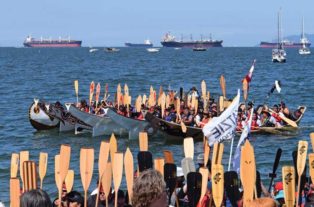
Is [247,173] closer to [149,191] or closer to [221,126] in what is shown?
[221,126]

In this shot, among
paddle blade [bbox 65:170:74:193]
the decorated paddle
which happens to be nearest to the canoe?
paddle blade [bbox 65:170:74:193]

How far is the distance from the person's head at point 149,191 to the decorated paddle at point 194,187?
15.9 feet

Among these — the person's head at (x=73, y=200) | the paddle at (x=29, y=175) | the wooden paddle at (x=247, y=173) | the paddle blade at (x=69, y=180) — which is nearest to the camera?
the person's head at (x=73, y=200)

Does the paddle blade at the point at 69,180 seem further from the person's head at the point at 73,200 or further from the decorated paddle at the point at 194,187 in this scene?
the decorated paddle at the point at 194,187

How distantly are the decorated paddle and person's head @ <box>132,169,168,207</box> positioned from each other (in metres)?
4.85

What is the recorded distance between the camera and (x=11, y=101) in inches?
1706

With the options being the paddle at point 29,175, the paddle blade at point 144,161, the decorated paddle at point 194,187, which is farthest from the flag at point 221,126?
the paddle at point 29,175

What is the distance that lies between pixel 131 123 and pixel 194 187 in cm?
1476

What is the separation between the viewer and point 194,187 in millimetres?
9953

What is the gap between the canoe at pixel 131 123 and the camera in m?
24.3

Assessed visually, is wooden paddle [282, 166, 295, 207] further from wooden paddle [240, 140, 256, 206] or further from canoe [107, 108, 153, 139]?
canoe [107, 108, 153, 139]

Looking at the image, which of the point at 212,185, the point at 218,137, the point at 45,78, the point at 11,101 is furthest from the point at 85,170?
the point at 45,78

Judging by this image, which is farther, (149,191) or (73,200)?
(73,200)

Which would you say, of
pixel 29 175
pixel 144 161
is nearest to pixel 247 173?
pixel 144 161
